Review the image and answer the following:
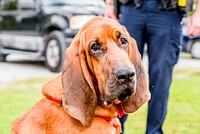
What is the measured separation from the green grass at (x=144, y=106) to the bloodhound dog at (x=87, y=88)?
2617mm

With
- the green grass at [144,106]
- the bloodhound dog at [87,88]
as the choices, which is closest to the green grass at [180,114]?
the green grass at [144,106]

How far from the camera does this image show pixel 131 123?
6262mm

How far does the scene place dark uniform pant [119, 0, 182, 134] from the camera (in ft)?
14.1

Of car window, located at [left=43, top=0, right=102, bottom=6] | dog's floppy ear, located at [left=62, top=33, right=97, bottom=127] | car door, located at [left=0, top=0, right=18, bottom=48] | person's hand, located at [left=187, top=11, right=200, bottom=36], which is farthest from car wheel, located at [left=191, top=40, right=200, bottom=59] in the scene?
dog's floppy ear, located at [left=62, top=33, right=97, bottom=127]

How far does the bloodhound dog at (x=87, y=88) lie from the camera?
2996 millimetres

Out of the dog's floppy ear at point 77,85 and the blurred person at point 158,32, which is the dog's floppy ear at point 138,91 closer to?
the dog's floppy ear at point 77,85

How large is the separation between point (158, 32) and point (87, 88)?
145 cm

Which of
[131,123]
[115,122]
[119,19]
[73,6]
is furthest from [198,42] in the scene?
[115,122]

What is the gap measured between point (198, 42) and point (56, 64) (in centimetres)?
688

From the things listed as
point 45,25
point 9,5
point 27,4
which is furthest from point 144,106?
point 9,5

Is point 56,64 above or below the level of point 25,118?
below

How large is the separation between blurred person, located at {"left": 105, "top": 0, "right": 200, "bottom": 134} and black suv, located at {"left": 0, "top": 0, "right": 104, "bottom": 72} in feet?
21.4

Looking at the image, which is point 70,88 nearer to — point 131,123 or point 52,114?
point 52,114

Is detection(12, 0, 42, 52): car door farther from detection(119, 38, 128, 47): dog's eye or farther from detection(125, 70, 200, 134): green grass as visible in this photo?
detection(119, 38, 128, 47): dog's eye
